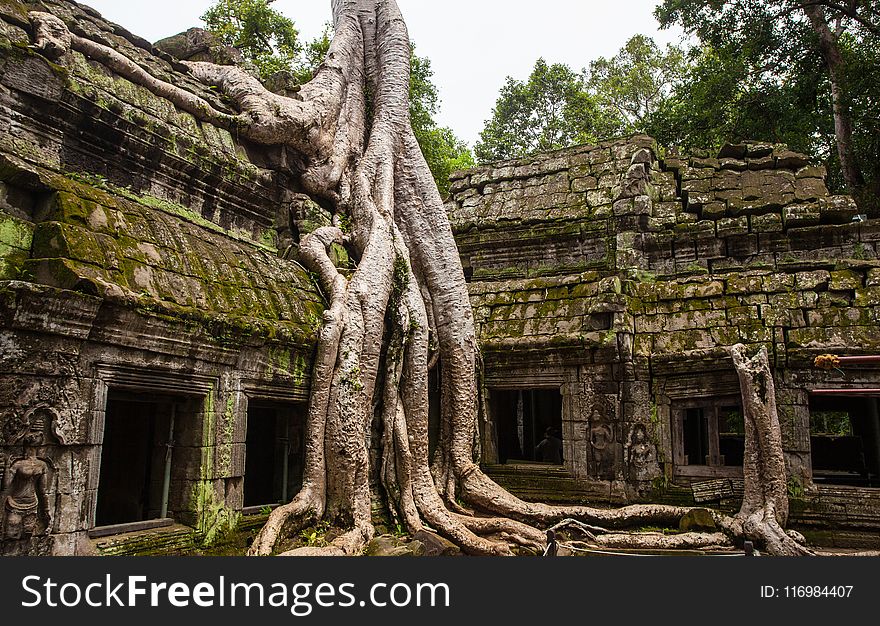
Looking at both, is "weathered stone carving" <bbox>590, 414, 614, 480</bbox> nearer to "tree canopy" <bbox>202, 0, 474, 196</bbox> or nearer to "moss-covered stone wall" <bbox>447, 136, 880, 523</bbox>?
"moss-covered stone wall" <bbox>447, 136, 880, 523</bbox>

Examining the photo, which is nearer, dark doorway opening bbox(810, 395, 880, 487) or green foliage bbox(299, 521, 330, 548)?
green foliage bbox(299, 521, 330, 548)

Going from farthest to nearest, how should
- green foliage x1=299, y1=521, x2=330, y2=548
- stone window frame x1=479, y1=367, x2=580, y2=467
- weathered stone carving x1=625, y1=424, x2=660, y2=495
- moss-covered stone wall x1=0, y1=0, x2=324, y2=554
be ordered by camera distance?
1. stone window frame x1=479, y1=367, x2=580, y2=467
2. weathered stone carving x1=625, y1=424, x2=660, y2=495
3. green foliage x1=299, y1=521, x2=330, y2=548
4. moss-covered stone wall x1=0, y1=0, x2=324, y2=554

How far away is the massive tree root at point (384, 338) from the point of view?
614 cm

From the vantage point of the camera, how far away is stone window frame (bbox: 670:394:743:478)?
7441mm

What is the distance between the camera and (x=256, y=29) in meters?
16.7

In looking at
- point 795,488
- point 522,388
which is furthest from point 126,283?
point 795,488

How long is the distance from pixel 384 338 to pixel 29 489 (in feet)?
12.2

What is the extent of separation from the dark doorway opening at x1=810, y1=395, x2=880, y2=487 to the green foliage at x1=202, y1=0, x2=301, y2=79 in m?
13.2

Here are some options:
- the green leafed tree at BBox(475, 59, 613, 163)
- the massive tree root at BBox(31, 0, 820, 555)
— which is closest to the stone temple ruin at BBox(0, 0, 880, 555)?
the massive tree root at BBox(31, 0, 820, 555)

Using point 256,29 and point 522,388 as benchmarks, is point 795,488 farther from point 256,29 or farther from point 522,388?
point 256,29

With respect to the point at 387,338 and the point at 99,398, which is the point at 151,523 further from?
the point at 387,338

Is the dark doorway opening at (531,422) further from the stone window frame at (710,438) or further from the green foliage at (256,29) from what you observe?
the green foliage at (256,29)

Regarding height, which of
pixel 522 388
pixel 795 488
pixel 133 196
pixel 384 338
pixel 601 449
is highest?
pixel 133 196

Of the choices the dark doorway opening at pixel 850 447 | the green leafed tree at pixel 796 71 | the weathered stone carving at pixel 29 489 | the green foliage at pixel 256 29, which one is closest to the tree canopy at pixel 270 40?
the green foliage at pixel 256 29
